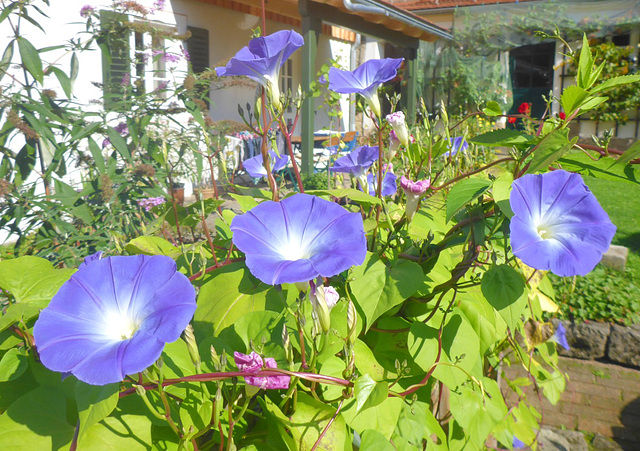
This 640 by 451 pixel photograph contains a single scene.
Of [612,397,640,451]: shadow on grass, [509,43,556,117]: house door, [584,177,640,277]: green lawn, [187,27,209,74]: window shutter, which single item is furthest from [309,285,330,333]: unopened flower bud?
[509,43,556,117]: house door

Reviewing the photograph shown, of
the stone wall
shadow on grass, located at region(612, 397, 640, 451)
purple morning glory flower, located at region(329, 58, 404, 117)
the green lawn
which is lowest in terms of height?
shadow on grass, located at region(612, 397, 640, 451)

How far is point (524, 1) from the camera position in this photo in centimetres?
1147

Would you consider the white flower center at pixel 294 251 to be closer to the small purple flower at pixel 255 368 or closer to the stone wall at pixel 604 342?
the small purple flower at pixel 255 368

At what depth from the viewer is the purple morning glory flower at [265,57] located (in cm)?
87

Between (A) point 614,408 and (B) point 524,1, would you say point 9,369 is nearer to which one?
(A) point 614,408

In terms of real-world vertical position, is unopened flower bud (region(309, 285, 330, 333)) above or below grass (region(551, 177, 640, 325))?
above

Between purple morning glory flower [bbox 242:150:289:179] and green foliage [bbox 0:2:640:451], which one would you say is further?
purple morning glory flower [bbox 242:150:289:179]

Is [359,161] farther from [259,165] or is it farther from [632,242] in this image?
[632,242]

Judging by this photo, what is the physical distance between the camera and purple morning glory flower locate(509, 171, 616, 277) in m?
0.63

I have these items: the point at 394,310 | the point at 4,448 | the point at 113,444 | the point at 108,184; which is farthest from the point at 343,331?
the point at 108,184

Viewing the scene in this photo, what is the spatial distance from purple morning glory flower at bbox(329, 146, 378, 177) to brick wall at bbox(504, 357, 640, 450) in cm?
157

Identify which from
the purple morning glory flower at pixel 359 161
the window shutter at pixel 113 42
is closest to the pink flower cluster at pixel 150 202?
the window shutter at pixel 113 42

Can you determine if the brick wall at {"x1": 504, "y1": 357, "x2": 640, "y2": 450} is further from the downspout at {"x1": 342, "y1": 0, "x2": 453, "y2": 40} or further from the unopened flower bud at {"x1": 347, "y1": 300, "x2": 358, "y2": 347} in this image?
the downspout at {"x1": 342, "y1": 0, "x2": 453, "y2": 40}

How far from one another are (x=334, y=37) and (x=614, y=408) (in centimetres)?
916
